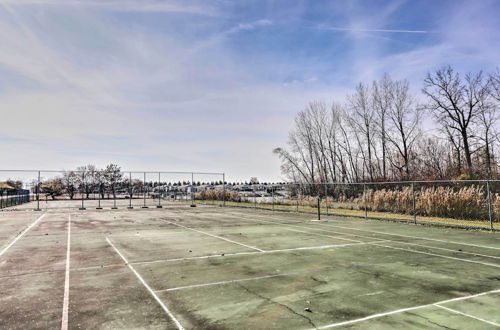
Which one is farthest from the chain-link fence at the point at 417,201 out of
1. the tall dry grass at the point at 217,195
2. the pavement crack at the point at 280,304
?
the pavement crack at the point at 280,304

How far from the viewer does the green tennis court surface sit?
5.14 meters

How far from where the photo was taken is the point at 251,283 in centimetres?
708

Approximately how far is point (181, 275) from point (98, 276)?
1.77 meters

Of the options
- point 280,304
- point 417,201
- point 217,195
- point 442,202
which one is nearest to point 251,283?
point 280,304

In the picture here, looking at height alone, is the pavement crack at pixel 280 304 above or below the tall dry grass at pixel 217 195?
below

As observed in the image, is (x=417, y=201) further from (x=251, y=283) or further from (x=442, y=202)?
(x=251, y=283)

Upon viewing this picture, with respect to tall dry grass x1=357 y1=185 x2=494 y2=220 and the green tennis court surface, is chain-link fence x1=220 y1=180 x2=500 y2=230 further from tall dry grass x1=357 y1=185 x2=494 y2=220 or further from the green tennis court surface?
the green tennis court surface

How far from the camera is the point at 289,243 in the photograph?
12148 mm

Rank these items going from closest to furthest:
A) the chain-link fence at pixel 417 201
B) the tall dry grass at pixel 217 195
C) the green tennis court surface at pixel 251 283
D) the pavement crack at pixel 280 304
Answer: the pavement crack at pixel 280 304, the green tennis court surface at pixel 251 283, the chain-link fence at pixel 417 201, the tall dry grass at pixel 217 195

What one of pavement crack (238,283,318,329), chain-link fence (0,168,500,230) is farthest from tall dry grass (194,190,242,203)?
pavement crack (238,283,318,329)

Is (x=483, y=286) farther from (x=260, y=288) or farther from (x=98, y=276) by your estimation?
(x=98, y=276)

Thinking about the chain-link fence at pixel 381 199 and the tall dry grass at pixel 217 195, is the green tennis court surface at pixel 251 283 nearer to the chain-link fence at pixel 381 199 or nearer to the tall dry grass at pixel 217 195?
the chain-link fence at pixel 381 199

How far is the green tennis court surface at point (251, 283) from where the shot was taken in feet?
16.9

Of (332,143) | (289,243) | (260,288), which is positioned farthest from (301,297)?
(332,143)
